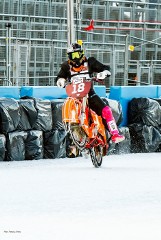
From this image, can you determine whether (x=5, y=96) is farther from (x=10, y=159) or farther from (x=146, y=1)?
(x=146, y=1)

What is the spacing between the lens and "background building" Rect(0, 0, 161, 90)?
15.6m

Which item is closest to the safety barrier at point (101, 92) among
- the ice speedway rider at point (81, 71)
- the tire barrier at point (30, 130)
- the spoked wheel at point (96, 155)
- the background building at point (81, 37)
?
the tire barrier at point (30, 130)

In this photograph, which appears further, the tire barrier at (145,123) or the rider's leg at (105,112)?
the tire barrier at (145,123)

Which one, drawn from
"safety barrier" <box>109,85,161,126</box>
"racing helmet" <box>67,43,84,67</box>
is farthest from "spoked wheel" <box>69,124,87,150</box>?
"safety barrier" <box>109,85,161,126</box>

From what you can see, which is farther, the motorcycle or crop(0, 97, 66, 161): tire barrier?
crop(0, 97, 66, 161): tire barrier

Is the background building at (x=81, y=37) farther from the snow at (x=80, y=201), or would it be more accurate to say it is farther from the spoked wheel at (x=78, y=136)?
the snow at (x=80, y=201)

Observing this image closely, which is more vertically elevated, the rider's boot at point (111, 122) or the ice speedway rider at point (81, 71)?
the ice speedway rider at point (81, 71)

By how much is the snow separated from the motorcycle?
10.4 inches

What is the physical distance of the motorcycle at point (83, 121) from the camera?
11320 millimetres

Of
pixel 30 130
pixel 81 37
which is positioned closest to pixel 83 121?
pixel 30 130

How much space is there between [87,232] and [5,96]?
7.70m

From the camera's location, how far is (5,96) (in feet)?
43.2

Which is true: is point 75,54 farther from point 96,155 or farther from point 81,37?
point 81,37

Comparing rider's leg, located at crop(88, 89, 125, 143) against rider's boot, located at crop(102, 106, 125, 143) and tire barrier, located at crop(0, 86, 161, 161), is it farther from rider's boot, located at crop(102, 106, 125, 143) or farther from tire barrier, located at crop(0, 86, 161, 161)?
tire barrier, located at crop(0, 86, 161, 161)
